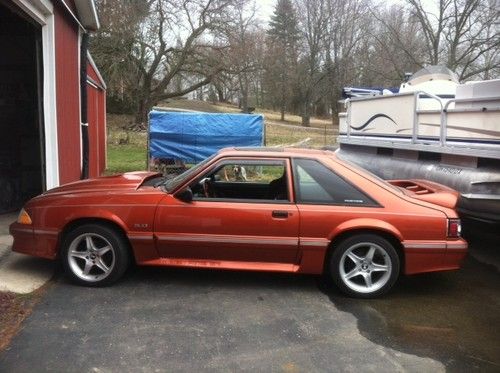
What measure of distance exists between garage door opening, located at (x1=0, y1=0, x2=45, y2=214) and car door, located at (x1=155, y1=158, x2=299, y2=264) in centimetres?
488

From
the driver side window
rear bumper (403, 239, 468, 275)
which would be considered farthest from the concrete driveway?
the driver side window

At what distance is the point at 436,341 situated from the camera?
396cm

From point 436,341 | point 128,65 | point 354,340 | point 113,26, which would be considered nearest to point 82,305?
point 354,340

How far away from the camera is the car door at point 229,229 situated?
473 cm

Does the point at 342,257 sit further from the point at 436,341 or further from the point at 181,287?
the point at 181,287

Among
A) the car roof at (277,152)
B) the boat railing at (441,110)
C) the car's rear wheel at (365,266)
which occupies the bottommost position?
the car's rear wheel at (365,266)

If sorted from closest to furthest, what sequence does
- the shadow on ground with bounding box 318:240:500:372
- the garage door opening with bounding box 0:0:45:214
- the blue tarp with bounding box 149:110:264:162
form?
the shadow on ground with bounding box 318:240:500:372, the garage door opening with bounding box 0:0:45:214, the blue tarp with bounding box 149:110:264:162

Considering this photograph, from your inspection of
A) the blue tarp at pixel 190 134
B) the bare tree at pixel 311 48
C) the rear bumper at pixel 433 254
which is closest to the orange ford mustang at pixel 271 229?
the rear bumper at pixel 433 254

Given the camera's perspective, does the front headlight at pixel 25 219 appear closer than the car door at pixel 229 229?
No

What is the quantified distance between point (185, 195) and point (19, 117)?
5927 millimetres

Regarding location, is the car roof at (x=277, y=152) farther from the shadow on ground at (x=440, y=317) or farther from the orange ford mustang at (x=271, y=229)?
the shadow on ground at (x=440, y=317)

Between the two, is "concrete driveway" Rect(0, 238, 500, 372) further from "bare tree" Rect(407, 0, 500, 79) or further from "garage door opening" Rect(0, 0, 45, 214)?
"bare tree" Rect(407, 0, 500, 79)

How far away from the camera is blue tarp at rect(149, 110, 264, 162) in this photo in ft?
43.0

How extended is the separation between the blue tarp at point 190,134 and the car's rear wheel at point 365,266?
8676 mm
